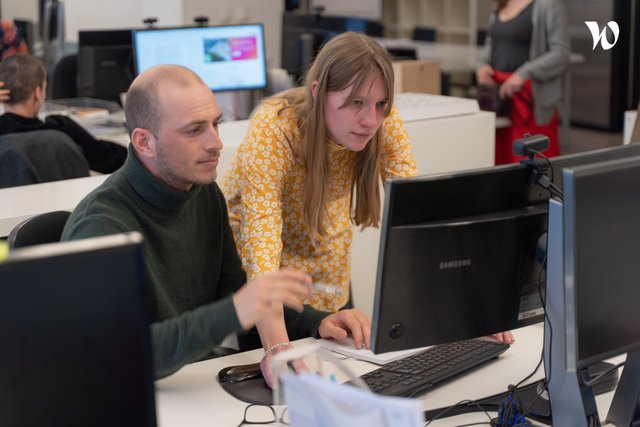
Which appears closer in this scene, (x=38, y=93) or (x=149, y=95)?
(x=149, y=95)

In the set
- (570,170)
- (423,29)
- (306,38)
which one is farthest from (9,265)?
(423,29)

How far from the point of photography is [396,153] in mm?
2264

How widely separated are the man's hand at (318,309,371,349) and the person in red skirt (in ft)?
9.61

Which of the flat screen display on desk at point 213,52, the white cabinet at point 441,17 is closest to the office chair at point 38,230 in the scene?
the flat screen display on desk at point 213,52

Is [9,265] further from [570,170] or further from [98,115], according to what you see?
[98,115]

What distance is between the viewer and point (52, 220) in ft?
6.57

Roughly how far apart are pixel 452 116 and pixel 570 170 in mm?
2076

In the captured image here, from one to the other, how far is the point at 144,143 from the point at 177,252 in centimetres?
24

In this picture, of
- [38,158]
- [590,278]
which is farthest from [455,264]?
[38,158]

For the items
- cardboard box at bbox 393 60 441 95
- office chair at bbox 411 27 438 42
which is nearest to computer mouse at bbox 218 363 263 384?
cardboard box at bbox 393 60 441 95

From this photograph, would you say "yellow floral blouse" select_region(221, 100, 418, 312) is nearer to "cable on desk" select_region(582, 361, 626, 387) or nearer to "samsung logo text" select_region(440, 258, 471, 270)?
"samsung logo text" select_region(440, 258, 471, 270)

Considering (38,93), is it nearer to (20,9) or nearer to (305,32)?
(305,32)

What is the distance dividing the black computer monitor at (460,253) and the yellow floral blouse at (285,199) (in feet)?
1.44

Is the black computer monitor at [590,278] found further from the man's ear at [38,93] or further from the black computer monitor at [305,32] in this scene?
the black computer monitor at [305,32]
